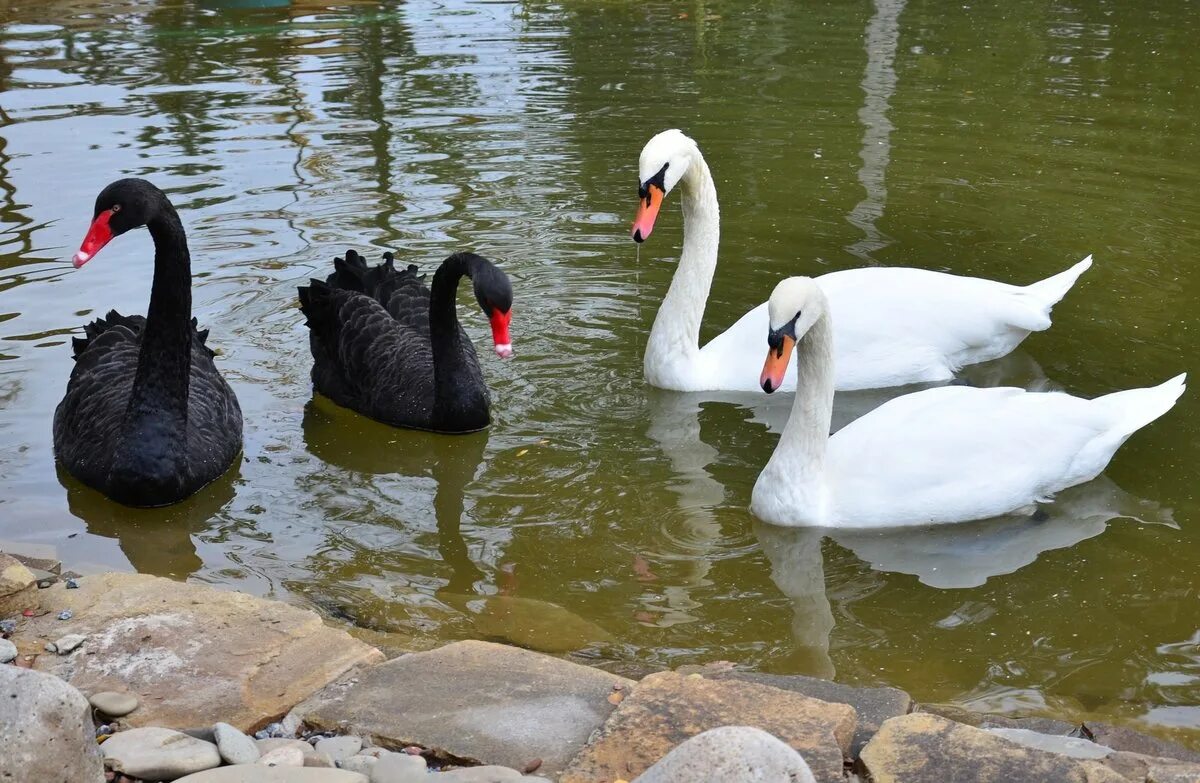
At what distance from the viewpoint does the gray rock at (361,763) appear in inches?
132

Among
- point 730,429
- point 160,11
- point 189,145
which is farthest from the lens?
point 160,11

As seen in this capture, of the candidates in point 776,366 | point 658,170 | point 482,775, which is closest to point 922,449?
point 776,366

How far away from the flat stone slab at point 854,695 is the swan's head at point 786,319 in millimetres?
1195

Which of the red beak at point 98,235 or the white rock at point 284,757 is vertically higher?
the red beak at point 98,235

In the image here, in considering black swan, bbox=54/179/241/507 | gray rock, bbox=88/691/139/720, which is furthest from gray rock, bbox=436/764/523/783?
black swan, bbox=54/179/241/507

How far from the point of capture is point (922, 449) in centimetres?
521

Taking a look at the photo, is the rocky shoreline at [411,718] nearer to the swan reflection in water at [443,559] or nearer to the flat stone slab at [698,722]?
the flat stone slab at [698,722]

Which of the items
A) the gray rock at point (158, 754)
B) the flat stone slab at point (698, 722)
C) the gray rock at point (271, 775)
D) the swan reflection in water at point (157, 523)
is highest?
the gray rock at point (271, 775)

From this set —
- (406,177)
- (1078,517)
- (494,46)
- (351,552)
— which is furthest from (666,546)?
(494,46)

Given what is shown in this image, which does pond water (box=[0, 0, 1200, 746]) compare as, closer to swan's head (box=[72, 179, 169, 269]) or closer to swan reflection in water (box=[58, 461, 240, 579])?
swan reflection in water (box=[58, 461, 240, 579])

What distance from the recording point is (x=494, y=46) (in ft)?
45.3

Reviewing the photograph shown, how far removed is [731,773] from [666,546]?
2225 millimetres

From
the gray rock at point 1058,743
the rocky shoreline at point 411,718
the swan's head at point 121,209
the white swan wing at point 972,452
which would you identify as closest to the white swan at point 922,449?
the white swan wing at point 972,452

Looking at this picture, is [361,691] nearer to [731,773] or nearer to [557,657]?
[557,657]
